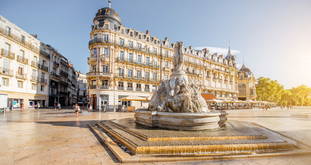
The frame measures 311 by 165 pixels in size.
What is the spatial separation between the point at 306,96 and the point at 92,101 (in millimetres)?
110549

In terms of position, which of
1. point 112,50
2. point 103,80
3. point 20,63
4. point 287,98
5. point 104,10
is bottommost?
point 287,98

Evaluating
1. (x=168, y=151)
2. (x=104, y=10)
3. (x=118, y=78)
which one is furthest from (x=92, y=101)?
(x=168, y=151)

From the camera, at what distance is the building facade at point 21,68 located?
25.0 m

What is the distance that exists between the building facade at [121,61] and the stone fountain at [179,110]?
21.3 m

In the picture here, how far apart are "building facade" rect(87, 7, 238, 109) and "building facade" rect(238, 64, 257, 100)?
29.5 m

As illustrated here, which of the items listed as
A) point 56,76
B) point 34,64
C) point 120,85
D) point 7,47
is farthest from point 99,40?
point 56,76

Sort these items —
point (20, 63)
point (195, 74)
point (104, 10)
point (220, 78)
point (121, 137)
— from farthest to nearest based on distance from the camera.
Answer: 1. point (220, 78)
2. point (195, 74)
3. point (104, 10)
4. point (20, 63)
5. point (121, 137)

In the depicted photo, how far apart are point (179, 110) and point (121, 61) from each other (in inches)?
1041

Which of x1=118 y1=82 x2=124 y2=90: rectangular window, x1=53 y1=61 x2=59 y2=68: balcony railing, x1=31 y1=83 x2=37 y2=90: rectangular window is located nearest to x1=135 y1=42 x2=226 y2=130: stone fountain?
x1=118 y1=82 x2=124 y2=90: rectangular window

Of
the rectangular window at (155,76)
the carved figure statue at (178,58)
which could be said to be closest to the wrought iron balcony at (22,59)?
the rectangular window at (155,76)

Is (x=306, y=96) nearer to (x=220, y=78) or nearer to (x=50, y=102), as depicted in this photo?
(x=220, y=78)

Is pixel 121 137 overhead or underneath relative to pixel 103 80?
underneath

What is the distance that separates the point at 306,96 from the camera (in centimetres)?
8644

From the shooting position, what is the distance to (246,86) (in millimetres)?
62969
